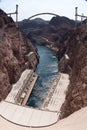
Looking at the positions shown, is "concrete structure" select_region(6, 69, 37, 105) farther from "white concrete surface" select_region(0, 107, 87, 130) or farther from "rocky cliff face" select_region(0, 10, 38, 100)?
"white concrete surface" select_region(0, 107, 87, 130)

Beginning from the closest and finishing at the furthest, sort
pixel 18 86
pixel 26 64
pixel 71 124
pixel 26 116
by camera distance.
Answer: pixel 71 124 → pixel 26 116 → pixel 18 86 → pixel 26 64

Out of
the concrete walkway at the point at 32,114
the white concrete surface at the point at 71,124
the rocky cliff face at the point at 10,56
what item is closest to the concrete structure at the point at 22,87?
the rocky cliff face at the point at 10,56

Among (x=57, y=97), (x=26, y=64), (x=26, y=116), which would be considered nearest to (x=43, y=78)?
(x=26, y=64)

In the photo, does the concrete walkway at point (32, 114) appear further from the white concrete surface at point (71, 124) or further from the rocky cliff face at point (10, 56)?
the rocky cliff face at point (10, 56)

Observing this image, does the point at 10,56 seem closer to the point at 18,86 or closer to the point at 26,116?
the point at 18,86

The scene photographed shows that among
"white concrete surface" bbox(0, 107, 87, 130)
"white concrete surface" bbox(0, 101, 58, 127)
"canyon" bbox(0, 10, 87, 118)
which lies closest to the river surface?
"canyon" bbox(0, 10, 87, 118)

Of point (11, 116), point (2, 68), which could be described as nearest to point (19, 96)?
point (2, 68)
